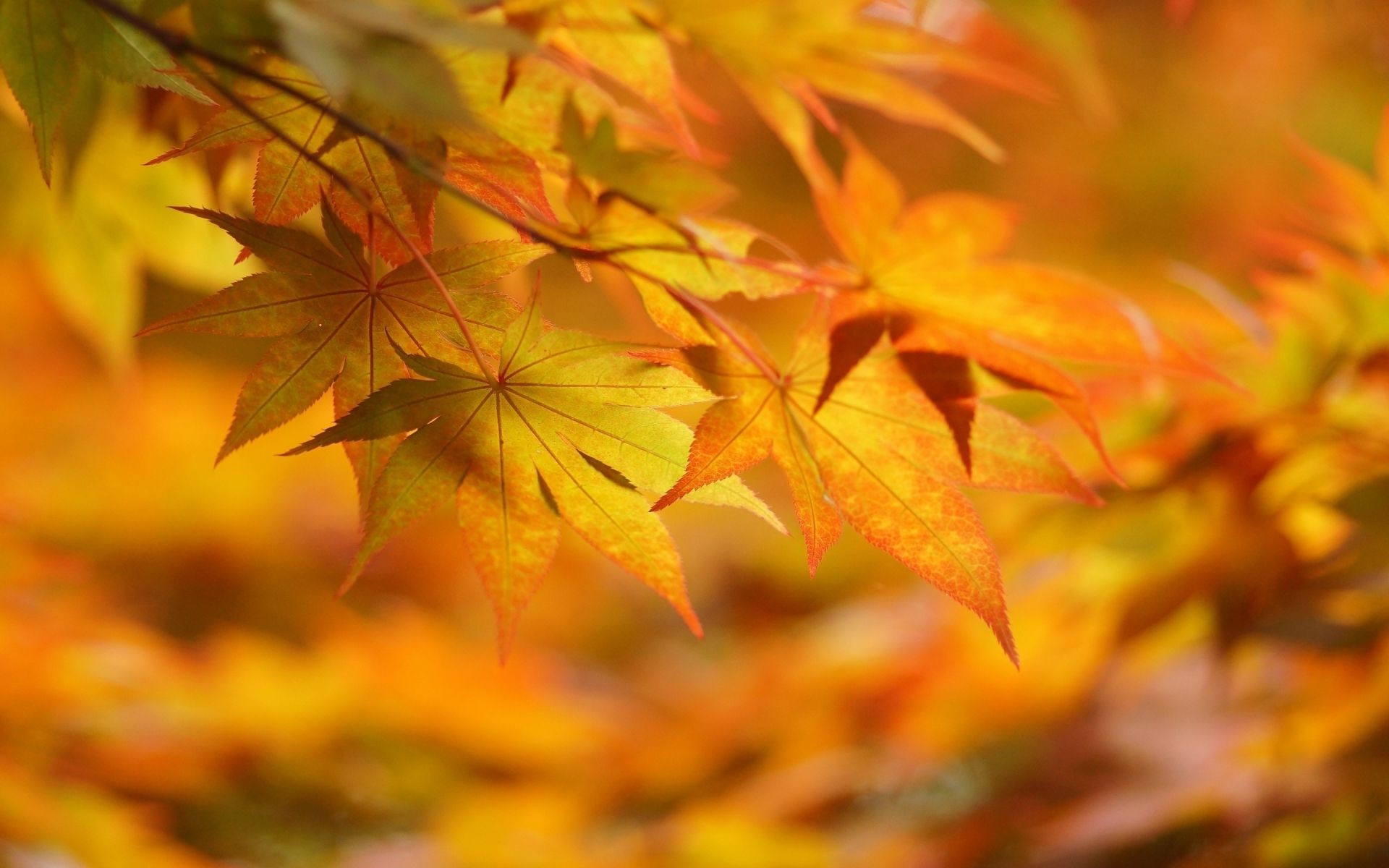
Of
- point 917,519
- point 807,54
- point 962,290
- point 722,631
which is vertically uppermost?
point 722,631

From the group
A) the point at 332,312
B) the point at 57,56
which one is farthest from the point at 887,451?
the point at 57,56

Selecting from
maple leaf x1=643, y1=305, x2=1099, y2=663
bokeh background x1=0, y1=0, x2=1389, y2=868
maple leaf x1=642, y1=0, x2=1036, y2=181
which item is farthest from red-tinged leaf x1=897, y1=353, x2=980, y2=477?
bokeh background x1=0, y1=0, x2=1389, y2=868

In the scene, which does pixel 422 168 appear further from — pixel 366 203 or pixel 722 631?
pixel 722 631

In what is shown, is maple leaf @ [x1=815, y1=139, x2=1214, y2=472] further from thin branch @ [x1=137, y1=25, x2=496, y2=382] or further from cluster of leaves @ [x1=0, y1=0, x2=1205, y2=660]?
thin branch @ [x1=137, y1=25, x2=496, y2=382]

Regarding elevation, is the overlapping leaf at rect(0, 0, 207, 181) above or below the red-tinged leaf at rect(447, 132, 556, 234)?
above

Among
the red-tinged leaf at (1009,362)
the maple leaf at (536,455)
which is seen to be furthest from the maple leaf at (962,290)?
the maple leaf at (536,455)

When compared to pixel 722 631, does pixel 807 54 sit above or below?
below
